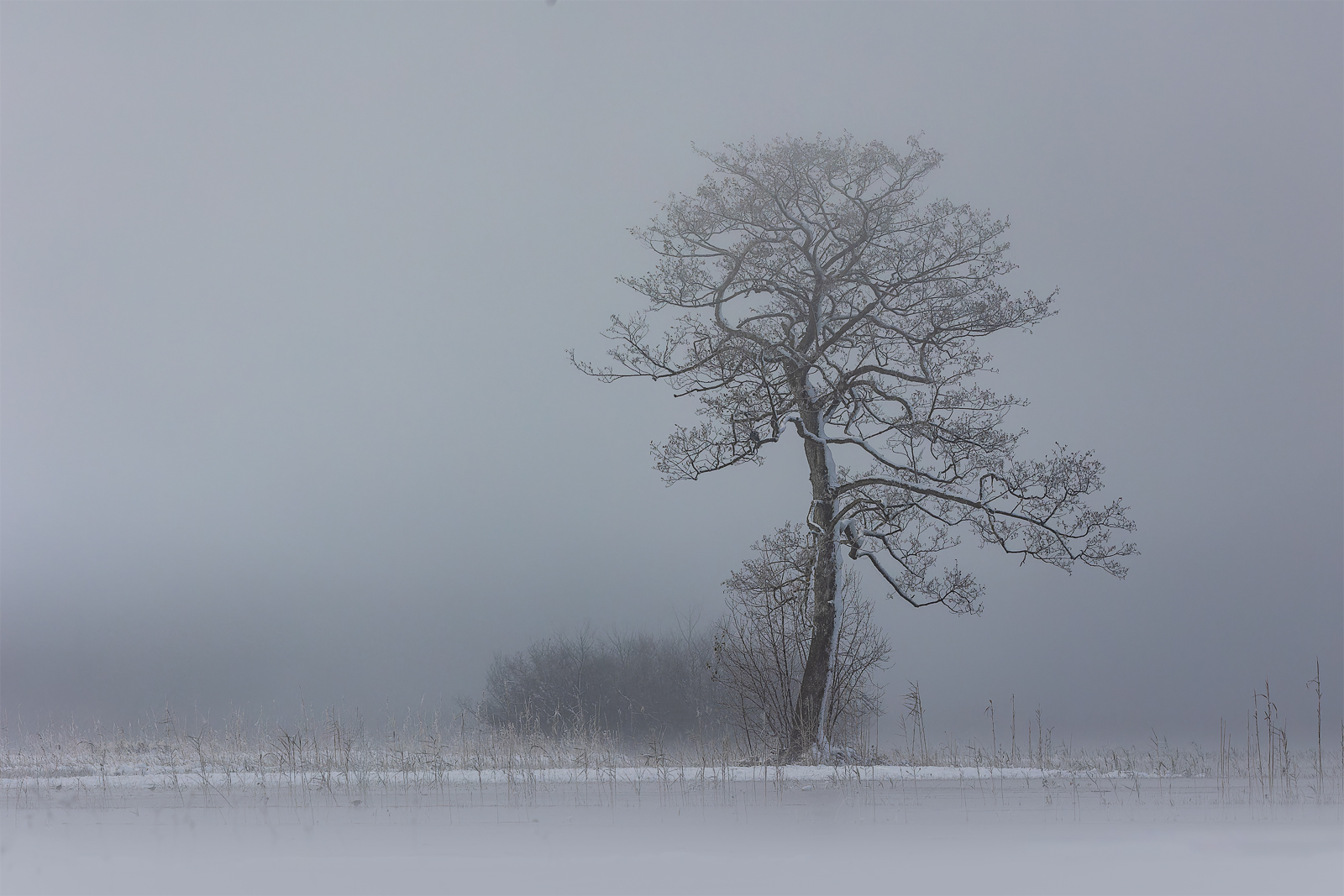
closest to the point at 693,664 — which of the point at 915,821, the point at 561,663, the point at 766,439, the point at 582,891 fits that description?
the point at 561,663

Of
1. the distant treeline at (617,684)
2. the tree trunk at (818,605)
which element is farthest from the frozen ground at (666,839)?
the distant treeline at (617,684)

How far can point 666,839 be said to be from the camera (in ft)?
15.2

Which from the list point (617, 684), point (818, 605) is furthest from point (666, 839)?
point (617, 684)

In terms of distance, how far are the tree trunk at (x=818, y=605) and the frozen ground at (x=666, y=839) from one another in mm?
3473

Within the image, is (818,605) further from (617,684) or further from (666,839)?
(617,684)

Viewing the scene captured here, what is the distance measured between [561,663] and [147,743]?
18016mm

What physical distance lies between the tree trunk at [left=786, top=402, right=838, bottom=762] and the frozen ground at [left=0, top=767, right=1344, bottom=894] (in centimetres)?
347

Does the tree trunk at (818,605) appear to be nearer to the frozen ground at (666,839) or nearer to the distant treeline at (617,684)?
the frozen ground at (666,839)

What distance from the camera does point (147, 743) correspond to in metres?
12.5

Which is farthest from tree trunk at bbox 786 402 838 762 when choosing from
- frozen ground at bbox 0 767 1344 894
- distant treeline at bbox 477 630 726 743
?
distant treeline at bbox 477 630 726 743

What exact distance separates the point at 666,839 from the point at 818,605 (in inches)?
281

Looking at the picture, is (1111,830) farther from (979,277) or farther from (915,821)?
(979,277)

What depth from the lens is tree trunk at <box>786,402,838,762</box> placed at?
10.9m

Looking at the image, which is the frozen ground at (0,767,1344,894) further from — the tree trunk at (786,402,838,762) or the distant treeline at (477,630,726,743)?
the distant treeline at (477,630,726,743)
